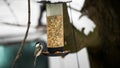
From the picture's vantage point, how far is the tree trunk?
203 centimetres

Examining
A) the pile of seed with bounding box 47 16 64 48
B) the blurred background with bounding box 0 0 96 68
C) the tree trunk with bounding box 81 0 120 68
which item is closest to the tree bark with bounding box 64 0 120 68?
the tree trunk with bounding box 81 0 120 68

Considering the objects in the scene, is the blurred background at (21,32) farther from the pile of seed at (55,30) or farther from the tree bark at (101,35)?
the pile of seed at (55,30)

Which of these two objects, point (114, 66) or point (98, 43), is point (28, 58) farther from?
point (114, 66)

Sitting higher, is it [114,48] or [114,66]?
[114,48]

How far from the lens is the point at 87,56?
204 cm

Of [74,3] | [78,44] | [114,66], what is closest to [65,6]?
[74,3]

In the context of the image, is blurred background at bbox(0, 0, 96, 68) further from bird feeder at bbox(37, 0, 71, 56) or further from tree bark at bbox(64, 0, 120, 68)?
bird feeder at bbox(37, 0, 71, 56)

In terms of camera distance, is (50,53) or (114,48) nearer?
(50,53)

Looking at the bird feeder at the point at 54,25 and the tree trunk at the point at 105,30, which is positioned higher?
the bird feeder at the point at 54,25

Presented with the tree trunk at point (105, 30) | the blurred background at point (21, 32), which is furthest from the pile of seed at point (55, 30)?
the tree trunk at point (105, 30)

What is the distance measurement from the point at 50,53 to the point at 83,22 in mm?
719

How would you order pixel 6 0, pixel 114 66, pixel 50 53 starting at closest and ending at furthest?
pixel 50 53
pixel 6 0
pixel 114 66

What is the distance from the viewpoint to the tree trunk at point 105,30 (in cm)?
203

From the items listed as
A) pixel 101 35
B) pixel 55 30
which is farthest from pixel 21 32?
pixel 101 35
